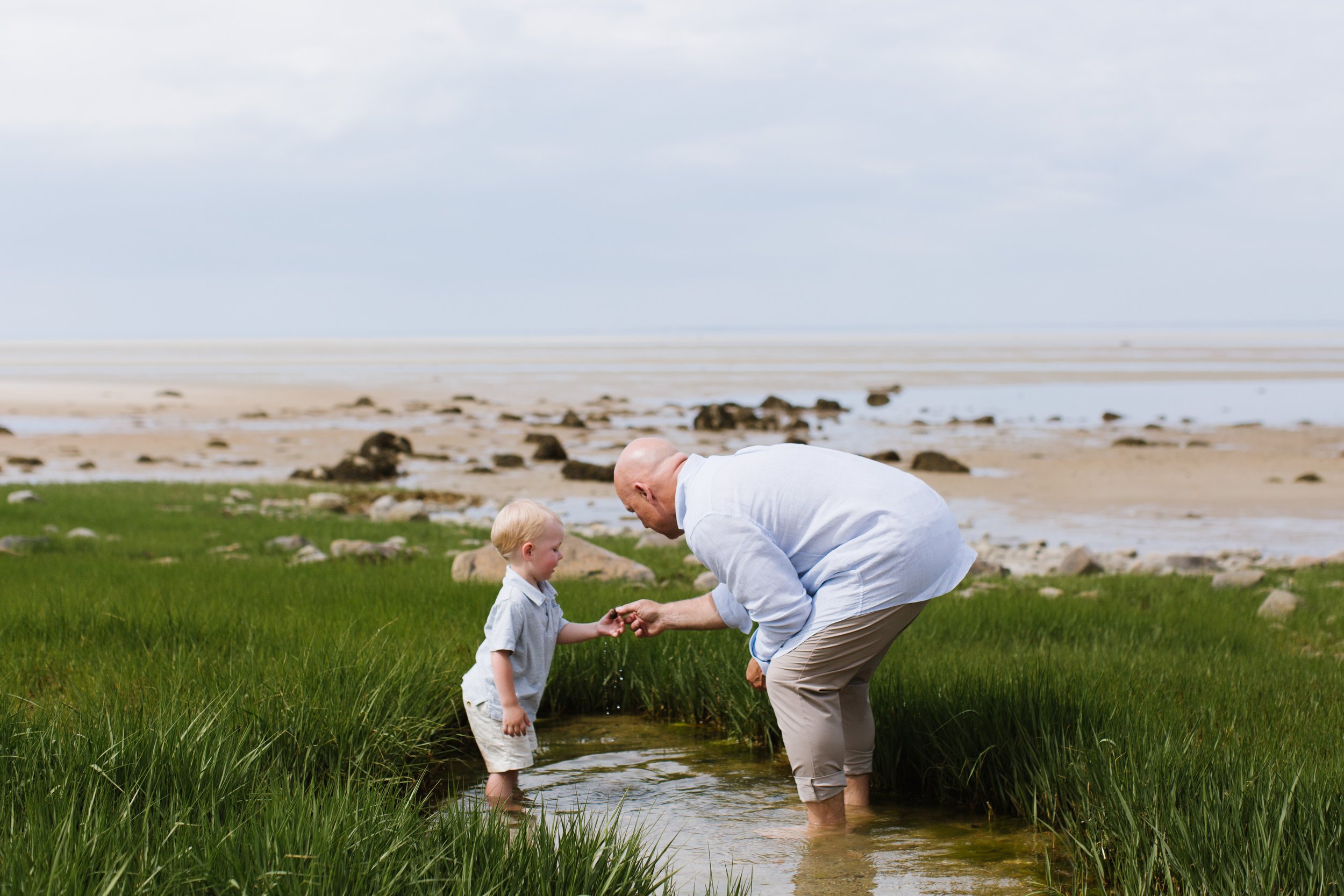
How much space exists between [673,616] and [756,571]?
71cm

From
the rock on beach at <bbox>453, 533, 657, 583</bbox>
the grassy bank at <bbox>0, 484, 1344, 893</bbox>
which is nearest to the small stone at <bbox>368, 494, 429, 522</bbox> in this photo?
the rock on beach at <bbox>453, 533, 657, 583</bbox>

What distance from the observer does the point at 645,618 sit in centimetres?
461

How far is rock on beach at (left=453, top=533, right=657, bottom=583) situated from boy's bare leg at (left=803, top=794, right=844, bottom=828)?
17.1 ft

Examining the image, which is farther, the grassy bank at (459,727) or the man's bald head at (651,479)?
the man's bald head at (651,479)

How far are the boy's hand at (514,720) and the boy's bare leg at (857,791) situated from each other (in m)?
1.40

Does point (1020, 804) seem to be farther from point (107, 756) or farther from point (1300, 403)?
point (1300, 403)

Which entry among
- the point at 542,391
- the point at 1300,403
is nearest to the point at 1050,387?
the point at 1300,403

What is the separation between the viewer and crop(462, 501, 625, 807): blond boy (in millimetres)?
4594

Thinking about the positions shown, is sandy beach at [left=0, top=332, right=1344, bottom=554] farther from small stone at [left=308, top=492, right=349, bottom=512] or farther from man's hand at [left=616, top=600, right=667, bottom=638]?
man's hand at [left=616, top=600, right=667, bottom=638]

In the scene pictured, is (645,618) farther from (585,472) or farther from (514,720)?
(585,472)

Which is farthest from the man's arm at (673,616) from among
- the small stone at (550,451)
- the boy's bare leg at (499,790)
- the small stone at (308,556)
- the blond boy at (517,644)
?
the small stone at (550,451)

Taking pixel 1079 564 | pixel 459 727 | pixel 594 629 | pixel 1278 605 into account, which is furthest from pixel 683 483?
pixel 1079 564

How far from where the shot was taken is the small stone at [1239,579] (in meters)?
10.3

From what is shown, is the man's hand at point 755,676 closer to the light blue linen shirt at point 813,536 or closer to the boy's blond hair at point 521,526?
the light blue linen shirt at point 813,536
